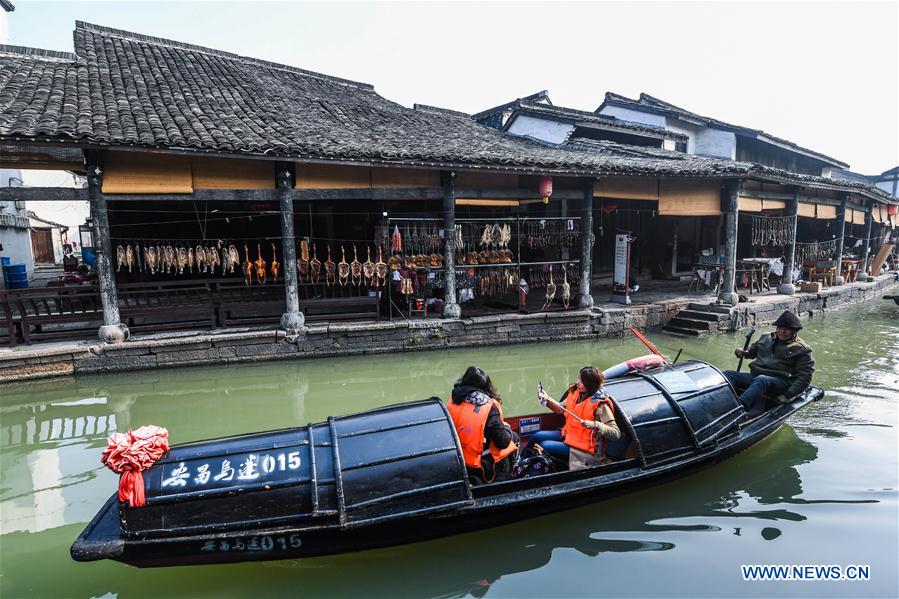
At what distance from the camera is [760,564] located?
4371 mm

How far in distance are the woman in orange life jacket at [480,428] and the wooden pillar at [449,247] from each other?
6.61 meters

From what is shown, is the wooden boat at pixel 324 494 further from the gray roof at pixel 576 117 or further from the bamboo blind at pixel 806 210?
the bamboo blind at pixel 806 210

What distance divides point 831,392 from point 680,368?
→ 166 inches

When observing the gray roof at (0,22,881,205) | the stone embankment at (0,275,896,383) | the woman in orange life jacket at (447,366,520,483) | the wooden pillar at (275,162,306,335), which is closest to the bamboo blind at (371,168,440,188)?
the gray roof at (0,22,881,205)

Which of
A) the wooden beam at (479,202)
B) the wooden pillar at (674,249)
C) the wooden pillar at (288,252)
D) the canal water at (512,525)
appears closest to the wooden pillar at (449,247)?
the wooden beam at (479,202)

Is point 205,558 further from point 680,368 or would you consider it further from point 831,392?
point 831,392

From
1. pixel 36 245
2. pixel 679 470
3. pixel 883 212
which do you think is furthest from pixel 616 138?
pixel 36 245

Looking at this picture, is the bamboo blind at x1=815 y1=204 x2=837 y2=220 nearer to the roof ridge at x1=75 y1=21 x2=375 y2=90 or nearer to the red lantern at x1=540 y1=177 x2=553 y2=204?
the red lantern at x1=540 y1=177 x2=553 y2=204

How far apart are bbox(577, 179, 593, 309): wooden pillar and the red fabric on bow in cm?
1016

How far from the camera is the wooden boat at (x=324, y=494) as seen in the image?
371 cm

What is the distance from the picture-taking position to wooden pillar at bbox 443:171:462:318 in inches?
431

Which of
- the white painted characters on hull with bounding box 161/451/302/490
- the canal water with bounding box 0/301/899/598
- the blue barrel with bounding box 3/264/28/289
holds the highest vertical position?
the blue barrel with bounding box 3/264/28/289

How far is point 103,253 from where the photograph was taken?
29.7 feet

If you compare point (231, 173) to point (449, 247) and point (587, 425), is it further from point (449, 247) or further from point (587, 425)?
point (587, 425)
